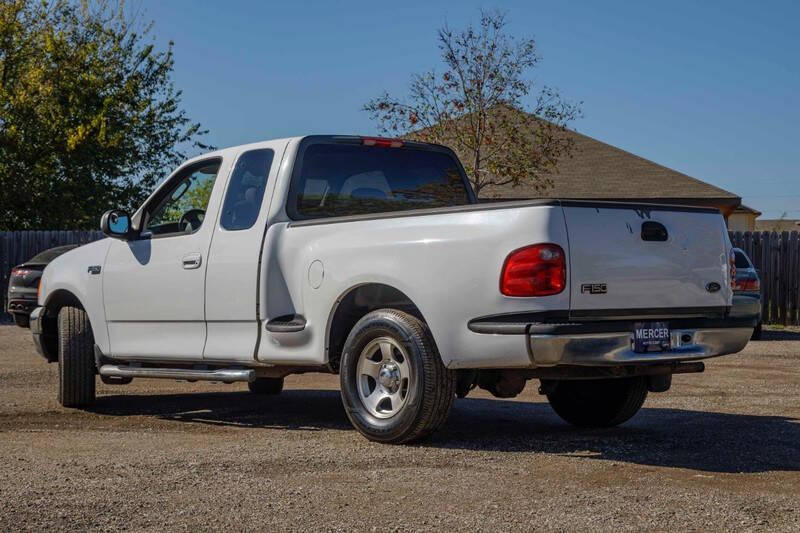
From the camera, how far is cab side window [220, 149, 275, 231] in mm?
8328

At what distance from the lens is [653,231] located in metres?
7.04

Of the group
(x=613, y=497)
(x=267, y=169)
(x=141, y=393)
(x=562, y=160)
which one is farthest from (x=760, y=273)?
(x=613, y=497)

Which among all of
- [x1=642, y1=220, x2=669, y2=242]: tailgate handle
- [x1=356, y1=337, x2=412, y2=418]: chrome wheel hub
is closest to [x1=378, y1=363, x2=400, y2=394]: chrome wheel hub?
[x1=356, y1=337, x2=412, y2=418]: chrome wheel hub

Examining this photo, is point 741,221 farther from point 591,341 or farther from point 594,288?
point 591,341

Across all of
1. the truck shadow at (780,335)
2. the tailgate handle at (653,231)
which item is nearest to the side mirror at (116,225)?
the tailgate handle at (653,231)

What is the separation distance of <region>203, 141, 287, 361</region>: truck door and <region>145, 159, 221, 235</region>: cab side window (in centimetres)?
44

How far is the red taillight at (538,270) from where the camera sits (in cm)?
654

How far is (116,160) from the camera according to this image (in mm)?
34969

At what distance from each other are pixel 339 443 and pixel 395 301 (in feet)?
3.25

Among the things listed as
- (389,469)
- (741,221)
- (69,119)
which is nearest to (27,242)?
(69,119)

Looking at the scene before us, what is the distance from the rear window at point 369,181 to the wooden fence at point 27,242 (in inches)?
735

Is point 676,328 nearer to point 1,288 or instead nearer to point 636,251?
point 636,251

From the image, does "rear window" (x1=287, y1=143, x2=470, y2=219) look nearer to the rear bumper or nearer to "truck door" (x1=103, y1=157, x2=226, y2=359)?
"truck door" (x1=103, y1=157, x2=226, y2=359)

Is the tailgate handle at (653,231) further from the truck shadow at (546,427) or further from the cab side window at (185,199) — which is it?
the cab side window at (185,199)
